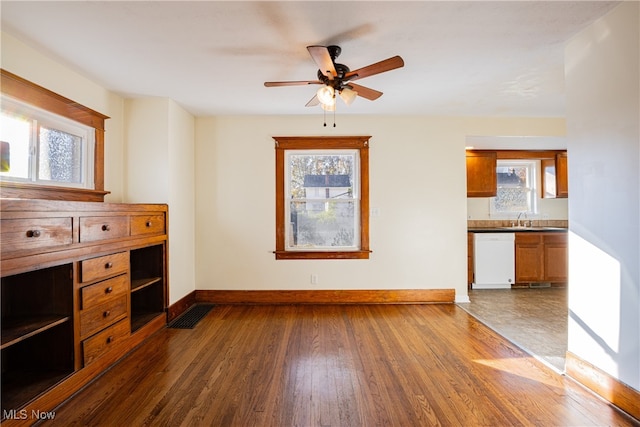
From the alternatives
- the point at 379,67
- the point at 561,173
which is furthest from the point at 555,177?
the point at 379,67

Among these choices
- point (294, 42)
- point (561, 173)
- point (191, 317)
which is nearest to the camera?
point (294, 42)

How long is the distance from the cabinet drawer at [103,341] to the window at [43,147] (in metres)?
1.28

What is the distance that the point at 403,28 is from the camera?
2.01 metres

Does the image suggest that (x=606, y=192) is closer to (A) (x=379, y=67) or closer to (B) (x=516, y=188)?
(A) (x=379, y=67)

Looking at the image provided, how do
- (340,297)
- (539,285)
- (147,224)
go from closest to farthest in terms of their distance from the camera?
(147,224)
(340,297)
(539,285)

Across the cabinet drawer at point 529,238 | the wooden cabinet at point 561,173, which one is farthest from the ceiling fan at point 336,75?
the wooden cabinet at point 561,173

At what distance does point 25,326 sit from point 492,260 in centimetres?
523

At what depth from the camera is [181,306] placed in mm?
3496

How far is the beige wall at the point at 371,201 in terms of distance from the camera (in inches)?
154

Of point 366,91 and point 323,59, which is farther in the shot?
point 366,91

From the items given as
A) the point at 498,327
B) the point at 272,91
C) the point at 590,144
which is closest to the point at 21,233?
the point at 272,91

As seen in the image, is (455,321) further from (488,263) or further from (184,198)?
(184,198)

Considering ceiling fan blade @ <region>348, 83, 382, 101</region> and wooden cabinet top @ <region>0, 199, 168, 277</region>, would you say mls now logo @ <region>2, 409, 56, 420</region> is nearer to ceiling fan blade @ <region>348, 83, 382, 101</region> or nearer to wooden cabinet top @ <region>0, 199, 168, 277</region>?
wooden cabinet top @ <region>0, 199, 168, 277</region>

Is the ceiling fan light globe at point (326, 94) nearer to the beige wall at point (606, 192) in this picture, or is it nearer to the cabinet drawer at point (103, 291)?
the beige wall at point (606, 192)
